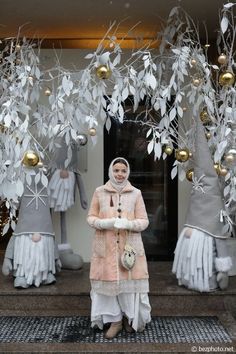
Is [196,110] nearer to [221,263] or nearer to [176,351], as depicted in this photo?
[221,263]

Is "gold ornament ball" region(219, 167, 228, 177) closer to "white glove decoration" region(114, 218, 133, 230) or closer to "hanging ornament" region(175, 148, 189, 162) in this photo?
"hanging ornament" region(175, 148, 189, 162)

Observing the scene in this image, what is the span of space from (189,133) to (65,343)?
2.26 m

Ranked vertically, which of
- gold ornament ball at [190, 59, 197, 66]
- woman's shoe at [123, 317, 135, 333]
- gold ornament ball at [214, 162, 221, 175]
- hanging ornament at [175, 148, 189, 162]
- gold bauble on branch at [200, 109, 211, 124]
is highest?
gold ornament ball at [190, 59, 197, 66]

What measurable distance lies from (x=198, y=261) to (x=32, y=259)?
5.16 ft

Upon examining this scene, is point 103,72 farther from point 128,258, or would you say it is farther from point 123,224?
point 128,258

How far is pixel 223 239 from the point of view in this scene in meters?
4.41

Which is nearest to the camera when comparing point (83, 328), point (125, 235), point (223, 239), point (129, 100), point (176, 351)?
point (176, 351)

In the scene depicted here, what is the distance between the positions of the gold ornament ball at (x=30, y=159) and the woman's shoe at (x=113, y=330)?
4.87ft

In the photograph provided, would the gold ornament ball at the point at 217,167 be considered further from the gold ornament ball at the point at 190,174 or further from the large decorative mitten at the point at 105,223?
the large decorative mitten at the point at 105,223

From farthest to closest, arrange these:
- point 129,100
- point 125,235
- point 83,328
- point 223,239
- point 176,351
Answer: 1. point 129,100
2. point 223,239
3. point 83,328
4. point 125,235
5. point 176,351

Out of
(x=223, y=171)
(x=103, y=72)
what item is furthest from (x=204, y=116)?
(x=103, y=72)

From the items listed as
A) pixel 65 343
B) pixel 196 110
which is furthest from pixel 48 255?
pixel 196 110

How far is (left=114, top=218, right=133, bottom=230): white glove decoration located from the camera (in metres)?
3.66

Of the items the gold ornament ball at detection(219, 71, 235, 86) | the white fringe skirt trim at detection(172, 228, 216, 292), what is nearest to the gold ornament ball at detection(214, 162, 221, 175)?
the white fringe skirt trim at detection(172, 228, 216, 292)
